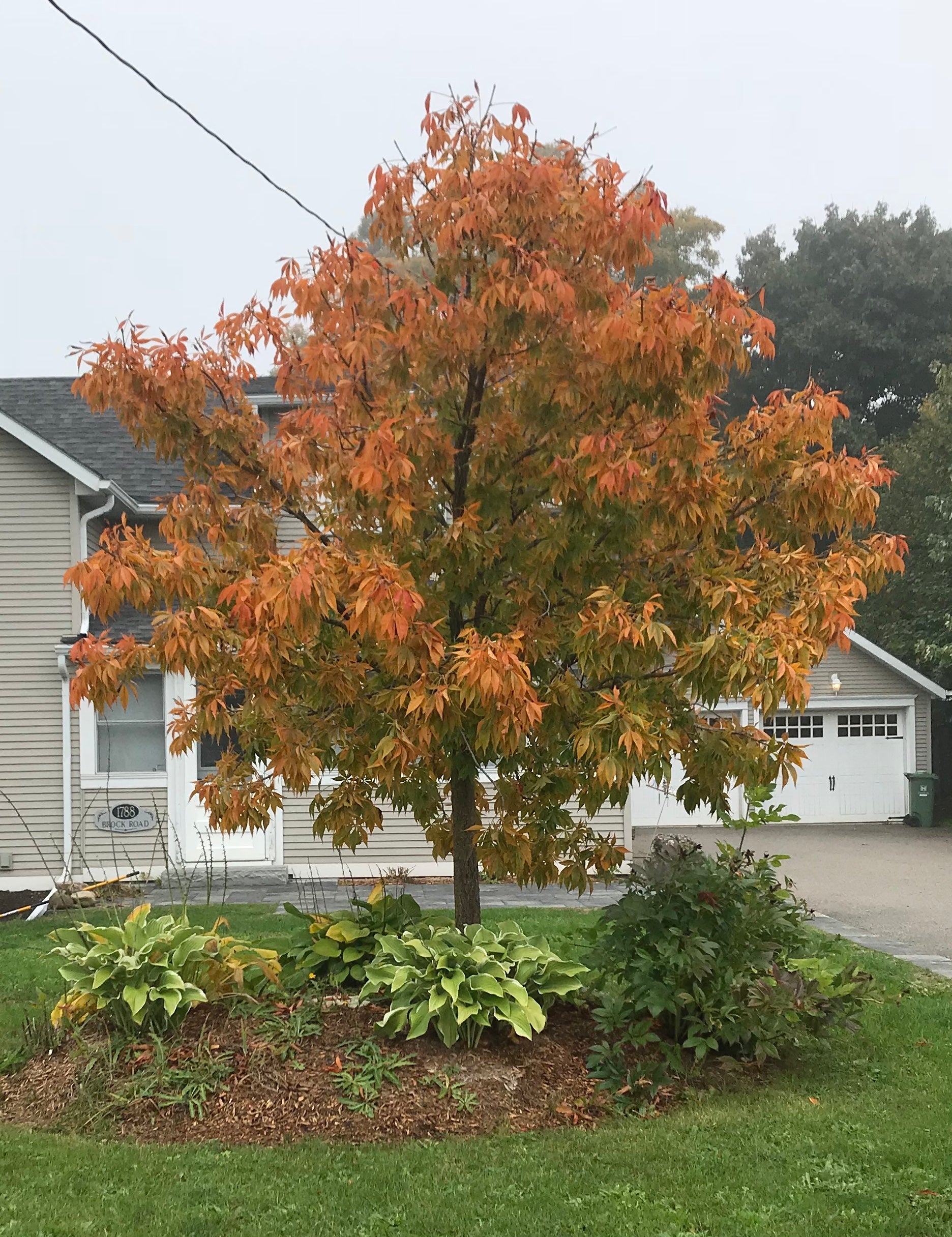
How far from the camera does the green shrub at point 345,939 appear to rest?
6141 millimetres

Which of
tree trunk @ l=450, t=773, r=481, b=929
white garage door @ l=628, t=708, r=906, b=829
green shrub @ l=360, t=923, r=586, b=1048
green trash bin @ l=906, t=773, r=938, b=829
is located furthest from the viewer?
white garage door @ l=628, t=708, r=906, b=829

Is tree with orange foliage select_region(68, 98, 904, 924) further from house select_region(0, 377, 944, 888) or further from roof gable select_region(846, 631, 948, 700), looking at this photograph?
roof gable select_region(846, 631, 948, 700)

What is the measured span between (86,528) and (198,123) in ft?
26.1

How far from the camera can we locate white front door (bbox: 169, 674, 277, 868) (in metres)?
13.7

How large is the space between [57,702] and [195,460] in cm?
849

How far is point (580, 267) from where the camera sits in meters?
5.63

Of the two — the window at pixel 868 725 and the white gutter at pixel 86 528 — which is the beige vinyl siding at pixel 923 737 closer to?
the window at pixel 868 725

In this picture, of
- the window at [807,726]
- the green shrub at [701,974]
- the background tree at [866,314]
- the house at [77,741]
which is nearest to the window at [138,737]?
the house at [77,741]

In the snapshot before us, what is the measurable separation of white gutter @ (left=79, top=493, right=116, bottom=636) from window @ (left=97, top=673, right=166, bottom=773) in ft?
3.21

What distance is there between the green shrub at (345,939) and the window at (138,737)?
309 inches

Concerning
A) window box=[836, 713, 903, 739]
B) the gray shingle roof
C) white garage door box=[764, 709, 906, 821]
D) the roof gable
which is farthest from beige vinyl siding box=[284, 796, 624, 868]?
the roof gable

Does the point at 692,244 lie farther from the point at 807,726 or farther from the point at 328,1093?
the point at 328,1093

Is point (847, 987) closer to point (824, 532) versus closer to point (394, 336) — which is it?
point (824, 532)

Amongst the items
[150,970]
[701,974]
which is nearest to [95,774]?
[150,970]
